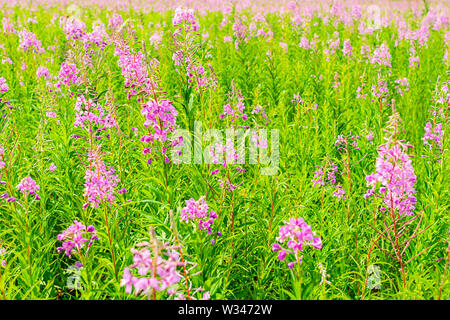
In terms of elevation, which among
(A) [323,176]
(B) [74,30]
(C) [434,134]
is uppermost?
(B) [74,30]

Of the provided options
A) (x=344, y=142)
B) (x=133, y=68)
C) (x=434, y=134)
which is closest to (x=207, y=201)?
(x=133, y=68)

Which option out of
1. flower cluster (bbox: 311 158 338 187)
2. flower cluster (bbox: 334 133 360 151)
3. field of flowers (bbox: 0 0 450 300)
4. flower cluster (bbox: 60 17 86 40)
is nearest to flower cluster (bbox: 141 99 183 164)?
field of flowers (bbox: 0 0 450 300)

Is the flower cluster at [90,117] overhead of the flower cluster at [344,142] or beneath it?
overhead

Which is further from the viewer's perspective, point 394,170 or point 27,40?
point 27,40

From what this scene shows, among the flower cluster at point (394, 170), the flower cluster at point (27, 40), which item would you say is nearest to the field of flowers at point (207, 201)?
the flower cluster at point (394, 170)

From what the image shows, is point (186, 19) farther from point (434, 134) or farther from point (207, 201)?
A: point (434, 134)

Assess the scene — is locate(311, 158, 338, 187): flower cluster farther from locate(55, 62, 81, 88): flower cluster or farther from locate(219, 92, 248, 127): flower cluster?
locate(55, 62, 81, 88): flower cluster

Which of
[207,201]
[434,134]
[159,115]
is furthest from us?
[434,134]

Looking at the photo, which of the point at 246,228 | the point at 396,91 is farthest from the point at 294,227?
the point at 396,91

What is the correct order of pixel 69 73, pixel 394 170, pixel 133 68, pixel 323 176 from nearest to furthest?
pixel 394 170
pixel 323 176
pixel 133 68
pixel 69 73

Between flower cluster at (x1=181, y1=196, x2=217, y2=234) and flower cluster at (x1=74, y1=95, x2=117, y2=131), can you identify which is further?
flower cluster at (x1=74, y1=95, x2=117, y2=131)

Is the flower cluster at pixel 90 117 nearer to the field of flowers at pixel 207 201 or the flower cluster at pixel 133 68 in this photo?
the field of flowers at pixel 207 201

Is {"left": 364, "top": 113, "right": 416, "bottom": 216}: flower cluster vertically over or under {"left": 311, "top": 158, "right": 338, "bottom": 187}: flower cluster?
over
